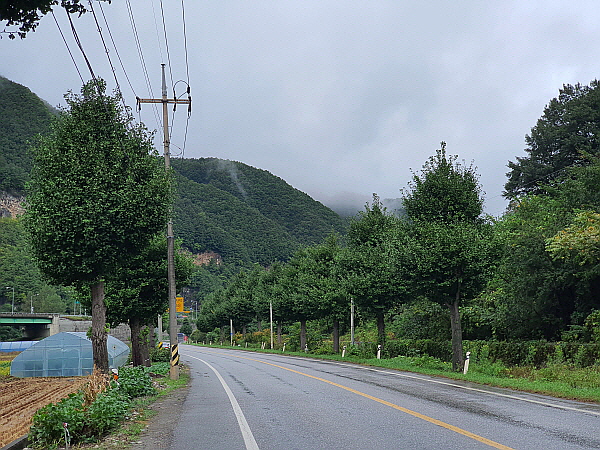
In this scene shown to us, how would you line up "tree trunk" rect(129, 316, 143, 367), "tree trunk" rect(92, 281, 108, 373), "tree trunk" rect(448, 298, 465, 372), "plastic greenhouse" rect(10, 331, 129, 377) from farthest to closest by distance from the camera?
"plastic greenhouse" rect(10, 331, 129, 377)
"tree trunk" rect(129, 316, 143, 367)
"tree trunk" rect(448, 298, 465, 372)
"tree trunk" rect(92, 281, 108, 373)

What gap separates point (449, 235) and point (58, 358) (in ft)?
74.1

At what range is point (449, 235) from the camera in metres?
23.6

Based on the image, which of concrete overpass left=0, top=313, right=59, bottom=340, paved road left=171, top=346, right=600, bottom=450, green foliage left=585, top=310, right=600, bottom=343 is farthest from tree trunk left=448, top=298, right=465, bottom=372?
concrete overpass left=0, top=313, right=59, bottom=340

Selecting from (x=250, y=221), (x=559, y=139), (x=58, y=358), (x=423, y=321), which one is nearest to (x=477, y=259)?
(x=423, y=321)

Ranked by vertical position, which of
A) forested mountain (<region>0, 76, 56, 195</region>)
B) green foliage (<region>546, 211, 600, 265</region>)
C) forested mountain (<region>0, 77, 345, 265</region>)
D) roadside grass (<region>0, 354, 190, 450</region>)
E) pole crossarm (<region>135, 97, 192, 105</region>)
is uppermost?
forested mountain (<region>0, 76, 56, 195</region>)

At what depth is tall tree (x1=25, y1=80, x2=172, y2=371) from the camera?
51.6 feet

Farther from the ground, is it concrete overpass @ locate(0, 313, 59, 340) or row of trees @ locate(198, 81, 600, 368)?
row of trees @ locate(198, 81, 600, 368)

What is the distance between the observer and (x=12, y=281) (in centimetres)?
13150

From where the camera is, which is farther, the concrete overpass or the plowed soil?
the concrete overpass

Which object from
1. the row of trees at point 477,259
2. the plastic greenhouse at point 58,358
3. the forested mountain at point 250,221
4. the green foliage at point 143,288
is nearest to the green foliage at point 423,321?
the row of trees at point 477,259

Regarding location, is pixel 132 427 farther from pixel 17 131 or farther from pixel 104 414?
pixel 17 131

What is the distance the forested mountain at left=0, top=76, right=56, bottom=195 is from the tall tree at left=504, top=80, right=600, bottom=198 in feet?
408

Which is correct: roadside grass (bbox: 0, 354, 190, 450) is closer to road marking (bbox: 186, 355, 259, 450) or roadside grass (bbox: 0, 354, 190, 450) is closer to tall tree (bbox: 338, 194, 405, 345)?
road marking (bbox: 186, 355, 259, 450)

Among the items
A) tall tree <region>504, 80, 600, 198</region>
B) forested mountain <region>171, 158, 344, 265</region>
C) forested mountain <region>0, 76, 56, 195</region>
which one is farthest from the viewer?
forested mountain <region>0, 76, 56, 195</region>
